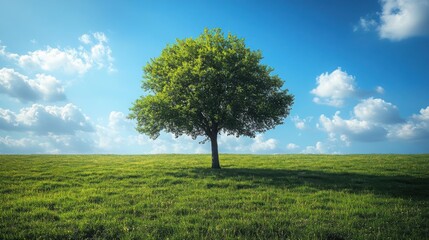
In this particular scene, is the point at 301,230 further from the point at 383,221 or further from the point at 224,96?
the point at 224,96

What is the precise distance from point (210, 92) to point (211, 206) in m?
16.9

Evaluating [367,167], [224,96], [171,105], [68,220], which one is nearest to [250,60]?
[224,96]

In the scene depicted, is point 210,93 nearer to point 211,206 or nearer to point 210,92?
point 210,92

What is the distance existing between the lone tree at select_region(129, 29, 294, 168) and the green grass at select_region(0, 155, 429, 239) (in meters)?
7.06

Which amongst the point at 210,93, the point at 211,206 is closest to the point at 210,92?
the point at 210,93

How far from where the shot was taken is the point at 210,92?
1212 inches

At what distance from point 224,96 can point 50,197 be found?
18490 millimetres

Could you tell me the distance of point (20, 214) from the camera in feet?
46.9

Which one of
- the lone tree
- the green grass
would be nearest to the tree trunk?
the lone tree

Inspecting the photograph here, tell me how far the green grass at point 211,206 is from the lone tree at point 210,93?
7.06 metres

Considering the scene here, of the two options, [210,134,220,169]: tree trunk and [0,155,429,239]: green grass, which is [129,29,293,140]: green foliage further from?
[0,155,429,239]: green grass

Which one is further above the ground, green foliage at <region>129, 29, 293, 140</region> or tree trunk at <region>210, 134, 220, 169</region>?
green foliage at <region>129, 29, 293, 140</region>

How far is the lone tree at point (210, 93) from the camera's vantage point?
30234mm

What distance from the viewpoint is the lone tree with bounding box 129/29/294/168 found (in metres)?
30.2
